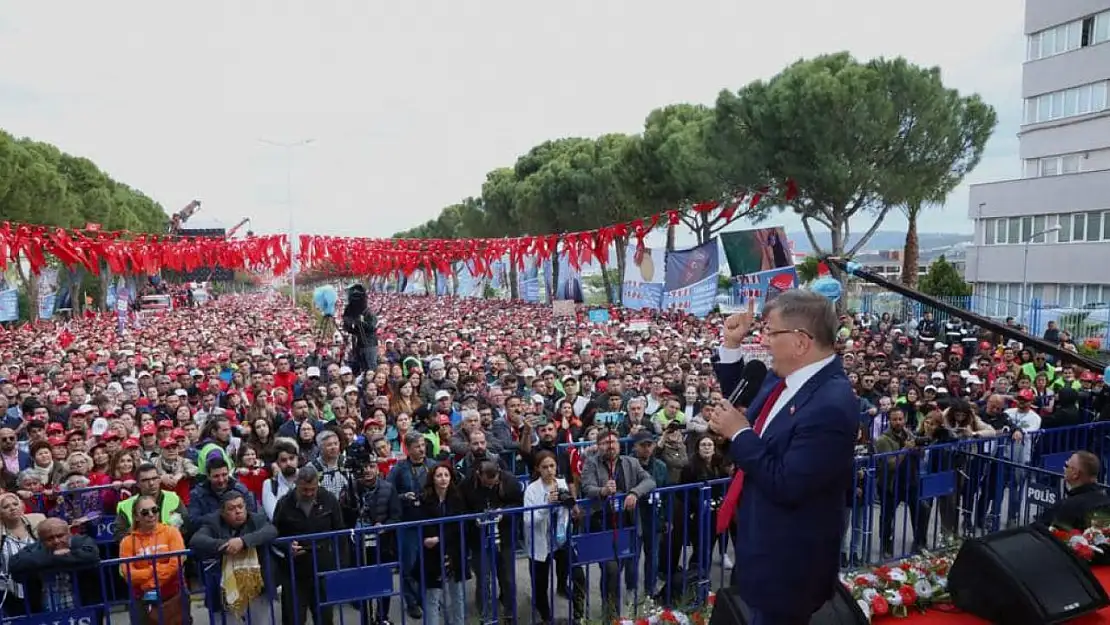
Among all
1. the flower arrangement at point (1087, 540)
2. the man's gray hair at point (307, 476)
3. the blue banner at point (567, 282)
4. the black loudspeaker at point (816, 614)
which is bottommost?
the flower arrangement at point (1087, 540)

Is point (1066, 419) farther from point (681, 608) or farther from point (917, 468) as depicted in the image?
point (681, 608)

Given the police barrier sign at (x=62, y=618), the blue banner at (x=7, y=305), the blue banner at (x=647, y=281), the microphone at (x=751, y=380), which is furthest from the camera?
the blue banner at (x=647, y=281)

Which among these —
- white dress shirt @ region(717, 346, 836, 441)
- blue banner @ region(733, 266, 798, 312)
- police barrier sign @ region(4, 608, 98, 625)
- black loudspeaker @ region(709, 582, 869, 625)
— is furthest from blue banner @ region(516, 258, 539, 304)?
white dress shirt @ region(717, 346, 836, 441)

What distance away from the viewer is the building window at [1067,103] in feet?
92.5

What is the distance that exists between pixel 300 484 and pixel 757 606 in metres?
3.66

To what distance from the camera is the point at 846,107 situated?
1888cm

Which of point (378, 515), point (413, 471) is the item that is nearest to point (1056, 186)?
point (413, 471)

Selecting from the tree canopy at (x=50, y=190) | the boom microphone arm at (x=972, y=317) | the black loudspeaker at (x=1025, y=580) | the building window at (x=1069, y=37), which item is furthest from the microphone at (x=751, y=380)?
the building window at (x=1069, y=37)

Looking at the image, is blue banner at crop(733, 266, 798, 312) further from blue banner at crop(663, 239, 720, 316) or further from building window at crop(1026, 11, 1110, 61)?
building window at crop(1026, 11, 1110, 61)

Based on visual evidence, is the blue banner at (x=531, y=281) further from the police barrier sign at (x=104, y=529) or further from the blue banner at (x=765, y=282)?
the police barrier sign at (x=104, y=529)

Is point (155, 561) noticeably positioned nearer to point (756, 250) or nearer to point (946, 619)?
point (946, 619)

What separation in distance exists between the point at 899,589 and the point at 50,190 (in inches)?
1297

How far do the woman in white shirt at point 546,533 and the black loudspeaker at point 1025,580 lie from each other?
8.39 feet

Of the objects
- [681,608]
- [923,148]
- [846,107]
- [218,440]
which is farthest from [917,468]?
[923,148]
